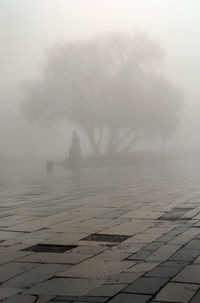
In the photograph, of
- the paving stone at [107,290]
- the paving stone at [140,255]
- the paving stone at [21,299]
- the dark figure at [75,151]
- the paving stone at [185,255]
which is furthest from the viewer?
the dark figure at [75,151]

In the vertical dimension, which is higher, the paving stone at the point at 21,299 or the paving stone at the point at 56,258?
the paving stone at the point at 21,299

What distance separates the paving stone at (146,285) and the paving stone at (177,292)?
0.07 m

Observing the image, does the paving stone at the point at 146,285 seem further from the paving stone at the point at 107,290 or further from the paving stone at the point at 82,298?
the paving stone at the point at 82,298

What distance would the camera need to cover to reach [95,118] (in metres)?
43.8

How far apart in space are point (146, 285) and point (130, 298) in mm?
391

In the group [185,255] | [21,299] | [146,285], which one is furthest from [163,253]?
[21,299]

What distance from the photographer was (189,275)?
4.40 meters

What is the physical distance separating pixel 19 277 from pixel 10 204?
21.8 feet

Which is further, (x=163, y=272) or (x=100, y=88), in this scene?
(x=100, y=88)

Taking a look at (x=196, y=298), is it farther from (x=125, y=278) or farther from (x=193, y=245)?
(x=193, y=245)

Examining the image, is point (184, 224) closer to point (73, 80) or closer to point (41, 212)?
point (41, 212)

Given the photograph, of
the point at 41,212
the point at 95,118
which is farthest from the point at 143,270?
the point at 95,118

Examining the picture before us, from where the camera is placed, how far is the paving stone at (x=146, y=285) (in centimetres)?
395

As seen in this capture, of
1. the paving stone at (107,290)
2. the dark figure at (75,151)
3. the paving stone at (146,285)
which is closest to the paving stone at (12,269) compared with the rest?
the paving stone at (107,290)
